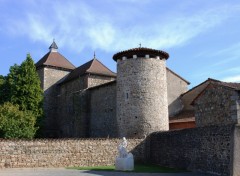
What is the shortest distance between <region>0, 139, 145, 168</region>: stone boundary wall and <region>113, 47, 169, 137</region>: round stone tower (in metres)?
3.08

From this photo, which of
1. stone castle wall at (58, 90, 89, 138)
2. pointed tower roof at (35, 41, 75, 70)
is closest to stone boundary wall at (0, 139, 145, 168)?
stone castle wall at (58, 90, 89, 138)

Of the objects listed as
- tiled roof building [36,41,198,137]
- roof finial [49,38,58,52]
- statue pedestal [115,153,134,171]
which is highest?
roof finial [49,38,58,52]

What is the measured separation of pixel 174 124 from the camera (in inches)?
1076

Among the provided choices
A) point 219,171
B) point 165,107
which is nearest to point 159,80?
point 165,107

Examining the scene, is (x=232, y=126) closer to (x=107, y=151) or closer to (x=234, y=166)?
(x=234, y=166)

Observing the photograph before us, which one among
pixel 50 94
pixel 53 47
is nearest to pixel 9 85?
pixel 50 94

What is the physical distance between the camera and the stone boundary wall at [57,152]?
17031 mm

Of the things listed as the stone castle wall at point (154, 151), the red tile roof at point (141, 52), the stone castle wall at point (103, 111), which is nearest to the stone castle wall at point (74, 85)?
the stone castle wall at point (103, 111)

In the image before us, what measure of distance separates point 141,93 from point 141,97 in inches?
11.0

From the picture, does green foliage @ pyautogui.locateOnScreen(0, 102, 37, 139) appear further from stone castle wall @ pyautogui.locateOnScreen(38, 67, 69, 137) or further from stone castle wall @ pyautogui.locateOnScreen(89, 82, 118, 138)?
stone castle wall @ pyautogui.locateOnScreen(38, 67, 69, 137)

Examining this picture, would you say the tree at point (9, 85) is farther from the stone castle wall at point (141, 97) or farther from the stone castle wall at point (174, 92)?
the stone castle wall at point (174, 92)

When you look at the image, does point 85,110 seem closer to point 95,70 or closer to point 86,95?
point 86,95

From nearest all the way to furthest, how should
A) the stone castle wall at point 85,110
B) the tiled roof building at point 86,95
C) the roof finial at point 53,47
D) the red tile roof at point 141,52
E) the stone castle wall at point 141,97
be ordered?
the stone castle wall at point 141,97 → the red tile roof at point 141,52 → the tiled roof building at point 86,95 → the stone castle wall at point 85,110 → the roof finial at point 53,47

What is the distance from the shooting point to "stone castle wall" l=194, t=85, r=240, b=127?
Result: 16125mm
